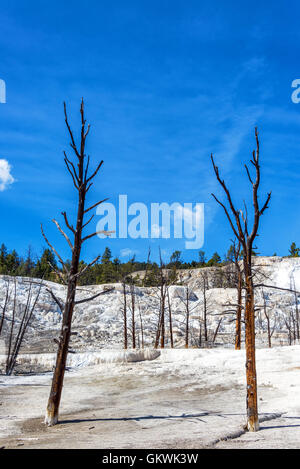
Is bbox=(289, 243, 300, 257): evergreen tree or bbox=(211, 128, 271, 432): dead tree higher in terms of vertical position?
bbox=(289, 243, 300, 257): evergreen tree

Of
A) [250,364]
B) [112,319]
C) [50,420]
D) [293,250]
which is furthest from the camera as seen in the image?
[293,250]

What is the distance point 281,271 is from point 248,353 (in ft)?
254

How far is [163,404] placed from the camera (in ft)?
40.0

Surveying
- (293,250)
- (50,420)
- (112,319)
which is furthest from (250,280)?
(293,250)

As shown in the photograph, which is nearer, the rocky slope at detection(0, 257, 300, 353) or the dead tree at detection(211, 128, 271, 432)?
the dead tree at detection(211, 128, 271, 432)

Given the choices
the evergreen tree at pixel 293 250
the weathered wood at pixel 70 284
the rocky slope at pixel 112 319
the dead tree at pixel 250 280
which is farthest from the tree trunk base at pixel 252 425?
the evergreen tree at pixel 293 250

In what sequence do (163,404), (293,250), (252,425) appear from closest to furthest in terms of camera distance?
1. (252,425)
2. (163,404)
3. (293,250)

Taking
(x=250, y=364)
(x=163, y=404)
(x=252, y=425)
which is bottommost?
(x=163, y=404)

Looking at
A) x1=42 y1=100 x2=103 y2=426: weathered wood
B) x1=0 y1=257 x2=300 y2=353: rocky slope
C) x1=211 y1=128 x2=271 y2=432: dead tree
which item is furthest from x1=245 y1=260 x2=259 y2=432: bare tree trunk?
x1=0 y1=257 x2=300 y2=353: rocky slope

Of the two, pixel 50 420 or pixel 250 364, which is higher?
pixel 250 364

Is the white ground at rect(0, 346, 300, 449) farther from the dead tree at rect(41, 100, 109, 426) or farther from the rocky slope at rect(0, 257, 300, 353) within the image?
the rocky slope at rect(0, 257, 300, 353)

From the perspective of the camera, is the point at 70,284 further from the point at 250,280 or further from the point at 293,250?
the point at 293,250

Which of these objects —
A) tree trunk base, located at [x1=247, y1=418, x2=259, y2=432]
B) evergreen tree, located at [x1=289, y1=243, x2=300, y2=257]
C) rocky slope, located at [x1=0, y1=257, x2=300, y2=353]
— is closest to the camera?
tree trunk base, located at [x1=247, y1=418, x2=259, y2=432]

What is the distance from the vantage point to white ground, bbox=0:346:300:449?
6781 mm
